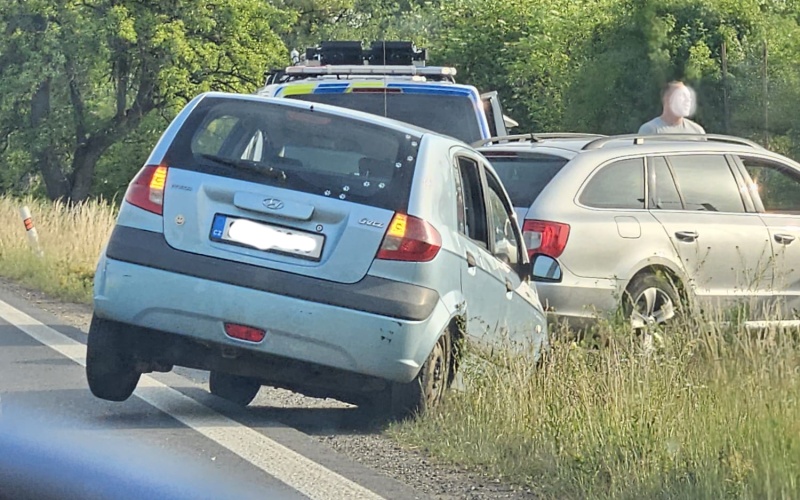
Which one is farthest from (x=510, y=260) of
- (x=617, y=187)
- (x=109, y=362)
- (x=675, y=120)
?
(x=675, y=120)

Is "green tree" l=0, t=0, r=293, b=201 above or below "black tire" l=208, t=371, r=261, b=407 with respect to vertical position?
below

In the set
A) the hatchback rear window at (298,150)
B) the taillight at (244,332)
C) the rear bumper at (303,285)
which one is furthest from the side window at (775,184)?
the taillight at (244,332)

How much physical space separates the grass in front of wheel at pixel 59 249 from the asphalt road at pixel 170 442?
253 inches

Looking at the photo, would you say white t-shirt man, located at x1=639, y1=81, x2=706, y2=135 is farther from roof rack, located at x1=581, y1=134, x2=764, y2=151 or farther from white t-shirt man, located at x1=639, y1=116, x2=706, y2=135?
roof rack, located at x1=581, y1=134, x2=764, y2=151

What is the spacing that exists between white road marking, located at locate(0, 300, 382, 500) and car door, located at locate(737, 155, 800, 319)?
14.5 ft

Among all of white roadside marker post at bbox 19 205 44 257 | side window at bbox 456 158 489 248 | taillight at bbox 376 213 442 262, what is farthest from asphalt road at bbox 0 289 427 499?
white roadside marker post at bbox 19 205 44 257

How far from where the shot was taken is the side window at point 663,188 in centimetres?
985

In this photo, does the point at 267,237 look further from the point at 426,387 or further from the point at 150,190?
the point at 426,387

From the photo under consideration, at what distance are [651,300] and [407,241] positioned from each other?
10.8 ft

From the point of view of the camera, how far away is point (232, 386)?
8.11 m

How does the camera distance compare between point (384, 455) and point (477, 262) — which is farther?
point (477, 262)

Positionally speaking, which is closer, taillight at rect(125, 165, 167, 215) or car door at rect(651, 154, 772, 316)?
taillight at rect(125, 165, 167, 215)

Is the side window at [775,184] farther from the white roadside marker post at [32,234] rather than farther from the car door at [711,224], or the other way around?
the white roadside marker post at [32,234]

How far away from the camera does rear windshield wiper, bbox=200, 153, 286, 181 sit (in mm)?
6828
